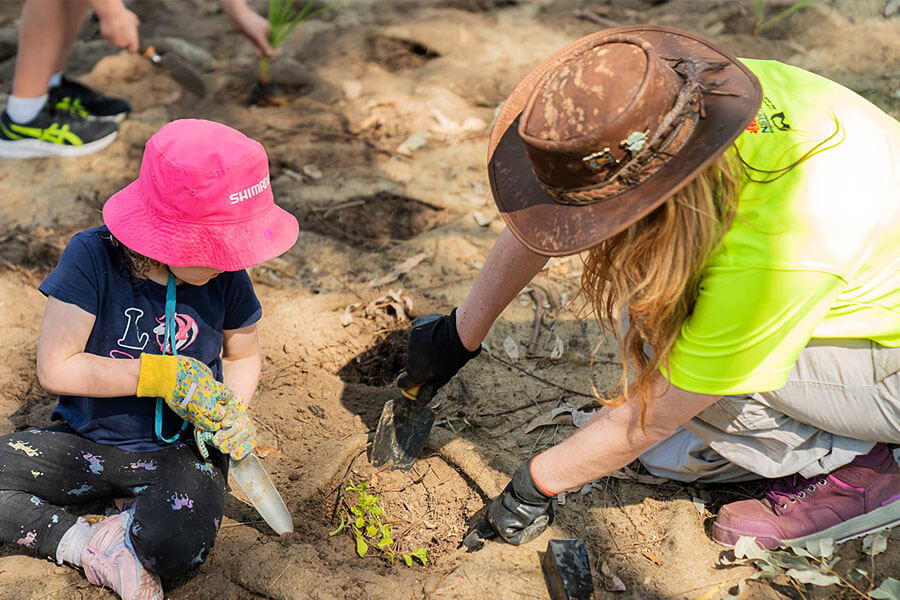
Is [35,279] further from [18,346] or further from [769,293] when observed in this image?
[769,293]

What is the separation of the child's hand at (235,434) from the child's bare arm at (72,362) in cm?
24

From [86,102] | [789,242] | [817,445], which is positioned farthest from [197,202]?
[86,102]

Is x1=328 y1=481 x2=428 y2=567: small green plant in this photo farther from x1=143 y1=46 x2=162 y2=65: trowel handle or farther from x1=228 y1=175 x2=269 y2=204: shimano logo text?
x1=143 y1=46 x2=162 y2=65: trowel handle

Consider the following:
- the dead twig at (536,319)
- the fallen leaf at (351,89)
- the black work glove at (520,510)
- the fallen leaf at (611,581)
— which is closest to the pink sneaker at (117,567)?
the black work glove at (520,510)

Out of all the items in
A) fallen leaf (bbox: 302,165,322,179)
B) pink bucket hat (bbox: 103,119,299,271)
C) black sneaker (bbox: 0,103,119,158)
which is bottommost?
black sneaker (bbox: 0,103,119,158)

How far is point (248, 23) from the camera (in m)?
3.82

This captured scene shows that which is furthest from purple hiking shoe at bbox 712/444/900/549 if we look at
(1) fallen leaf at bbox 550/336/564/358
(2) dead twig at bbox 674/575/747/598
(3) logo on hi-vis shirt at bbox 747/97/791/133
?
(3) logo on hi-vis shirt at bbox 747/97/791/133

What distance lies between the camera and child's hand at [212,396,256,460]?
195 cm

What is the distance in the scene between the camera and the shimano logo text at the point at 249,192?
175cm

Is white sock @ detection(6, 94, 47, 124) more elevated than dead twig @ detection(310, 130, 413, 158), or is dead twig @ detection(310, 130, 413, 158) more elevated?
dead twig @ detection(310, 130, 413, 158)

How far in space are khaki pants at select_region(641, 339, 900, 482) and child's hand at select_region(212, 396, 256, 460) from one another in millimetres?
1199

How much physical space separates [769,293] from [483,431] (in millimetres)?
1193

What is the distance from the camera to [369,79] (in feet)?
14.6

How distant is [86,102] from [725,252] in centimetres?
353
